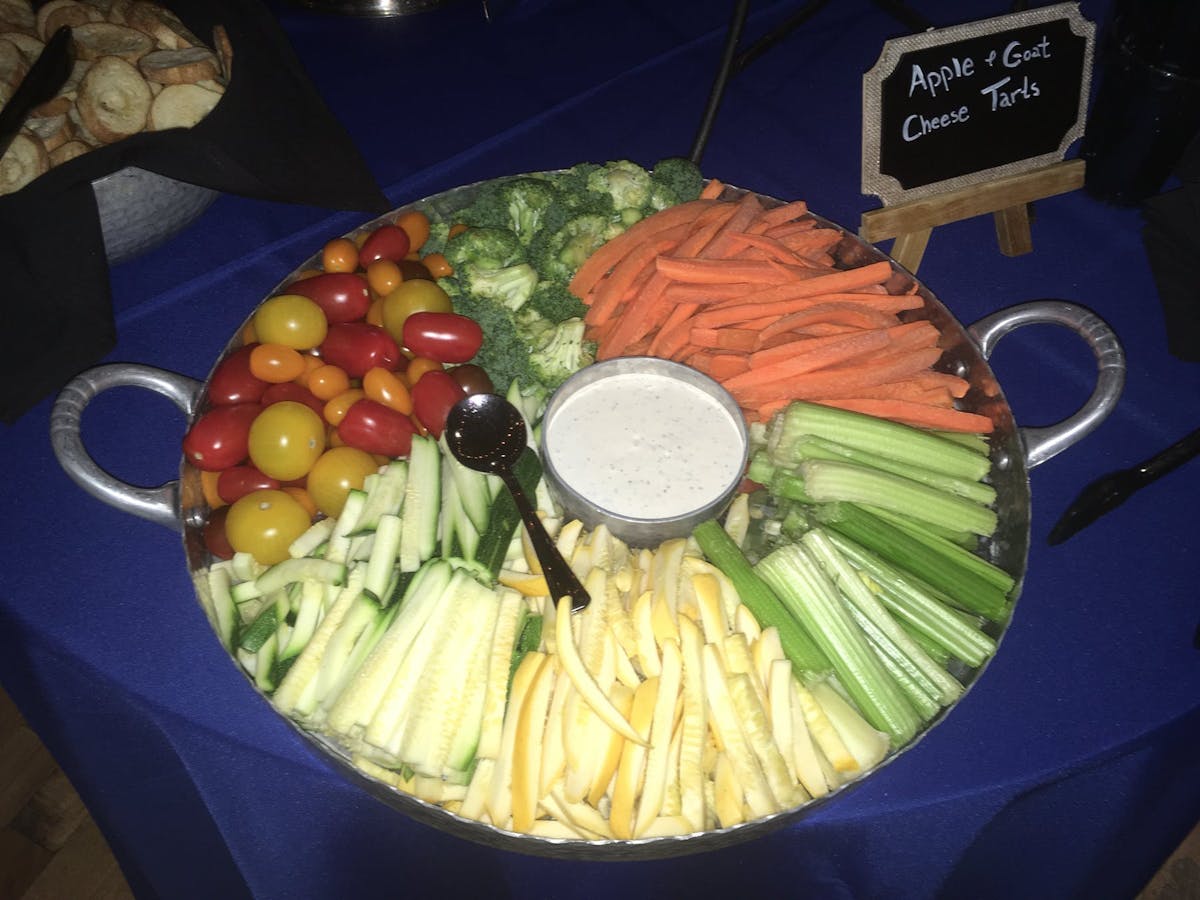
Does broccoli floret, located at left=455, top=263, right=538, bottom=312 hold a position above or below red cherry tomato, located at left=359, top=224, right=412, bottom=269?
below

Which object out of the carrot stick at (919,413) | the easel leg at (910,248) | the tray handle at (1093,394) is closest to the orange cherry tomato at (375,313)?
the carrot stick at (919,413)

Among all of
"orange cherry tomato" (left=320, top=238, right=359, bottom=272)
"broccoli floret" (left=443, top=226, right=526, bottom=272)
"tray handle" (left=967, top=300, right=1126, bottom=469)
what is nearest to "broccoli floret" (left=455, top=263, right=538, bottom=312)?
"broccoli floret" (left=443, top=226, right=526, bottom=272)

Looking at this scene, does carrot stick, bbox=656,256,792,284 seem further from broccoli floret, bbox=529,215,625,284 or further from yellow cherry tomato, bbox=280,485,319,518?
yellow cherry tomato, bbox=280,485,319,518

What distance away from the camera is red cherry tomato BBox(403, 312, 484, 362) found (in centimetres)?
179

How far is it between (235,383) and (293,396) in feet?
0.35

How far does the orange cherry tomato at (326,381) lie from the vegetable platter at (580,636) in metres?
0.05

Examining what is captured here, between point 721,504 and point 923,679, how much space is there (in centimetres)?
43

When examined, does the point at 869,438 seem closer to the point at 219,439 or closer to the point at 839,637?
the point at 839,637

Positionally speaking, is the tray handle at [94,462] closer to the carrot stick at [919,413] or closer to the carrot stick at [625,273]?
the carrot stick at [625,273]

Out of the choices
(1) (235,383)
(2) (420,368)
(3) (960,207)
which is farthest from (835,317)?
(1) (235,383)

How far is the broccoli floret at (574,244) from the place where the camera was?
1.95 meters

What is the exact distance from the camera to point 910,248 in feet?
6.84

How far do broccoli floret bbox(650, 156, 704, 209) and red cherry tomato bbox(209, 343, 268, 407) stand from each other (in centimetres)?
94

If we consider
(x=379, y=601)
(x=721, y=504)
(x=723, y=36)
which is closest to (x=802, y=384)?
(x=721, y=504)
